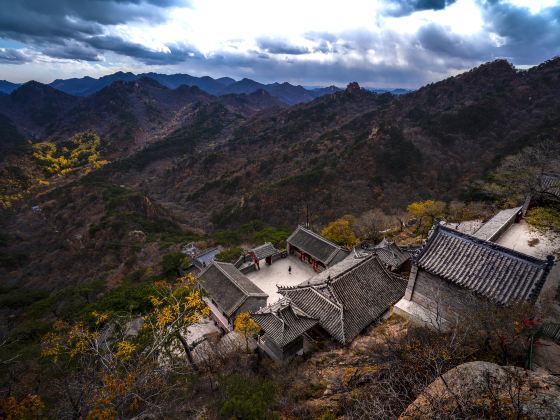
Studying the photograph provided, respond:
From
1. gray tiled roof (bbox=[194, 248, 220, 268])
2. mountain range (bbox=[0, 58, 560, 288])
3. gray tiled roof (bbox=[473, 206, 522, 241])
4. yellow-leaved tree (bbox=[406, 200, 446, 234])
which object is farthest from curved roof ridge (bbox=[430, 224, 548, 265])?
mountain range (bbox=[0, 58, 560, 288])

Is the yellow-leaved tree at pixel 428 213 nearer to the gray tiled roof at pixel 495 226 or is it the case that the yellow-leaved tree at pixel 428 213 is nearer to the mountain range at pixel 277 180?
the gray tiled roof at pixel 495 226

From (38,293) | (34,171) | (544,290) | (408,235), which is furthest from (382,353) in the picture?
(34,171)

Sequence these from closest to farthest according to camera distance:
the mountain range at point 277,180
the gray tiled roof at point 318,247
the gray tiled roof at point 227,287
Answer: the gray tiled roof at point 227,287, the gray tiled roof at point 318,247, the mountain range at point 277,180

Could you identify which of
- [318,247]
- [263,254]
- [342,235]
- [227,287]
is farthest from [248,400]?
[342,235]

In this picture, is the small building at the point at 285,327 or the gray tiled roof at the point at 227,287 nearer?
the small building at the point at 285,327

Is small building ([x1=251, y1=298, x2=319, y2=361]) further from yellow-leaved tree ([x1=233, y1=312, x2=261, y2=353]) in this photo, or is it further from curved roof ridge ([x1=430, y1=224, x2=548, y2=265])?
curved roof ridge ([x1=430, y1=224, x2=548, y2=265])

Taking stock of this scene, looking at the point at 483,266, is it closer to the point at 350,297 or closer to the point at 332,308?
the point at 350,297

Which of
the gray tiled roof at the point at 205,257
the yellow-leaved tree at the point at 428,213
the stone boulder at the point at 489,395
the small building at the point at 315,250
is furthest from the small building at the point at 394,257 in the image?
the gray tiled roof at the point at 205,257
